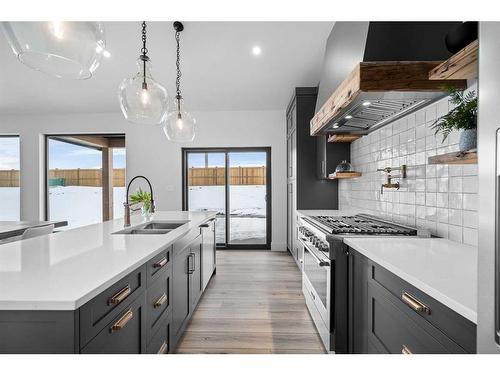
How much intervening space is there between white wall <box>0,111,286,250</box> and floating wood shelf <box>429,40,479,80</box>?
155 inches

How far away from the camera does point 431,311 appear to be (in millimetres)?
957

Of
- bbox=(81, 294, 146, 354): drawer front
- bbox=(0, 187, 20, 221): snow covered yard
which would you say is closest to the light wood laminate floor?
bbox=(81, 294, 146, 354): drawer front

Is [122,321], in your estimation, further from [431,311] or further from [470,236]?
[470,236]

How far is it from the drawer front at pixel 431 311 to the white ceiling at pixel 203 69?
2.35 meters

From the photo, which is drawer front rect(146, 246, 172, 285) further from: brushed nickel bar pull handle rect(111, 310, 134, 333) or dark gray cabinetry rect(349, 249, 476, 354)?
dark gray cabinetry rect(349, 249, 476, 354)

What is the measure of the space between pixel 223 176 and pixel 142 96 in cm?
330

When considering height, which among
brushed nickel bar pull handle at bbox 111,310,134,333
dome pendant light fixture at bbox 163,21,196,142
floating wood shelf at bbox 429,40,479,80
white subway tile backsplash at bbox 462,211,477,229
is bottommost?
brushed nickel bar pull handle at bbox 111,310,134,333

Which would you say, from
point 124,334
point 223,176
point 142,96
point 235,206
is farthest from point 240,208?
point 124,334

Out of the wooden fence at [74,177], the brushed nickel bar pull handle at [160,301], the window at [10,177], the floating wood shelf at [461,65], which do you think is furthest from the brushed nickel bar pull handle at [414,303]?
the window at [10,177]

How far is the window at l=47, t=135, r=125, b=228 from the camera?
5559 millimetres

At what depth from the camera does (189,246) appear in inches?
90.0

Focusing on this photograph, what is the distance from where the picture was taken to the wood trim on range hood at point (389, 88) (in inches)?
58.6

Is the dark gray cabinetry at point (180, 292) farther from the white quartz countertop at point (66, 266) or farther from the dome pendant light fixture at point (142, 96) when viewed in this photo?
the dome pendant light fixture at point (142, 96)
